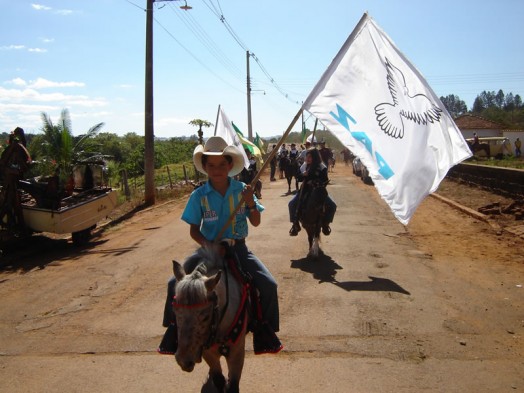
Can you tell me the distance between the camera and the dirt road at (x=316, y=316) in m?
4.46

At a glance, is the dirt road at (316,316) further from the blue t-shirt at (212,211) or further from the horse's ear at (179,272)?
the horse's ear at (179,272)

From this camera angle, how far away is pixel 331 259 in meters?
8.80

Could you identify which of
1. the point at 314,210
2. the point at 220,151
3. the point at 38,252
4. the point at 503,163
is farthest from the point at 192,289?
the point at 503,163

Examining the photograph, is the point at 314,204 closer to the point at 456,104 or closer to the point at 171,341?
the point at 171,341

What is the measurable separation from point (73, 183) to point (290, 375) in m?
9.65

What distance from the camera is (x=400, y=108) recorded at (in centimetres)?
404

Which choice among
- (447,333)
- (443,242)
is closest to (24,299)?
(447,333)

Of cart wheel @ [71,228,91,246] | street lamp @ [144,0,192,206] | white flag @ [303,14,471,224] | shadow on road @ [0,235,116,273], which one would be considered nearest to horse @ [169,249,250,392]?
white flag @ [303,14,471,224]

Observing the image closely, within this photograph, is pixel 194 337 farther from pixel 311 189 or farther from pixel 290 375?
pixel 311 189

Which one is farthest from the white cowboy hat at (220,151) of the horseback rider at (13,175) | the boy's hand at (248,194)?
the horseback rider at (13,175)

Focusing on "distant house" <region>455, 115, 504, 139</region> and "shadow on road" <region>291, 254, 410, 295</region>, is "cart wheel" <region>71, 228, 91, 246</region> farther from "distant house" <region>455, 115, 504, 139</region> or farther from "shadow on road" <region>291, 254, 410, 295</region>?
"distant house" <region>455, 115, 504, 139</region>

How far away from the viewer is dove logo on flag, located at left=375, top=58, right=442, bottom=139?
13.0ft

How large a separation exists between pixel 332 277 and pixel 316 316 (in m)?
1.79

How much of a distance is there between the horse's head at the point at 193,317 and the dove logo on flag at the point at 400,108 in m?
2.00
